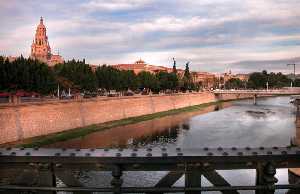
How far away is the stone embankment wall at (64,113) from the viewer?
4000 centimetres

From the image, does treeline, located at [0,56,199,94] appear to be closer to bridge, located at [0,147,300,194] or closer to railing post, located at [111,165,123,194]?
bridge, located at [0,147,300,194]

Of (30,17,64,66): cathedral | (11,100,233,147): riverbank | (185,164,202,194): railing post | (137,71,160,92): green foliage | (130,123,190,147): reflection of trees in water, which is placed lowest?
(130,123,190,147): reflection of trees in water

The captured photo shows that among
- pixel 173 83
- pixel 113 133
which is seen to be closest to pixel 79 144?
pixel 113 133

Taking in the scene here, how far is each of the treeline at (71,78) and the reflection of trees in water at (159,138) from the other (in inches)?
809

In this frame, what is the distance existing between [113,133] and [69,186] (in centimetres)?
4388

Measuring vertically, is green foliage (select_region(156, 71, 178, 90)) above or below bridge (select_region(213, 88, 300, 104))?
above

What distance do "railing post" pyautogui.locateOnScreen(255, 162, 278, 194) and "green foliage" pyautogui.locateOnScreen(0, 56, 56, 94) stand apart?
57.3 metres

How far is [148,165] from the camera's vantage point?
5.04m

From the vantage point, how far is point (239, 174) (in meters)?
22.4

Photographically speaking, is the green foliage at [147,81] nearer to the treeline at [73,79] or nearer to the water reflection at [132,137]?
the treeline at [73,79]

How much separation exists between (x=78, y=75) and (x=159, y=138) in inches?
1496

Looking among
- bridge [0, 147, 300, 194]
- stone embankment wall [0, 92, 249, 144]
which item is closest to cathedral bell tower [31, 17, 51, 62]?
stone embankment wall [0, 92, 249, 144]

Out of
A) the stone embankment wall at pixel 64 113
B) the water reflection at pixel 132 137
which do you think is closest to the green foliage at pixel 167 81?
the stone embankment wall at pixel 64 113

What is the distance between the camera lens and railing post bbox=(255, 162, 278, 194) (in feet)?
16.4
